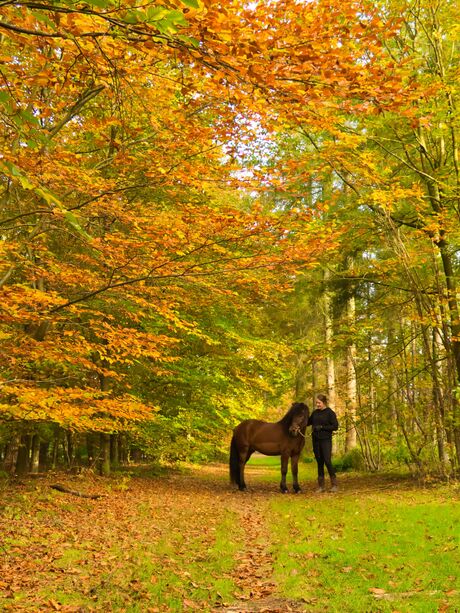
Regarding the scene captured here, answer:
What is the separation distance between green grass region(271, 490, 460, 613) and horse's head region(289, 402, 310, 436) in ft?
8.36

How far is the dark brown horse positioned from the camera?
1175cm

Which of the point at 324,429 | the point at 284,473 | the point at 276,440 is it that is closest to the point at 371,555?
the point at 324,429

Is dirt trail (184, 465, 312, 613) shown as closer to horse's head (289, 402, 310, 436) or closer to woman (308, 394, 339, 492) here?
woman (308, 394, 339, 492)

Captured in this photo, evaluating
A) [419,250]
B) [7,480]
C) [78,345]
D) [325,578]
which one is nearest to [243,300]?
[419,250]

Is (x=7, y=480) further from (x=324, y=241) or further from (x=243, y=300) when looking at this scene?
(x=324, y=241)

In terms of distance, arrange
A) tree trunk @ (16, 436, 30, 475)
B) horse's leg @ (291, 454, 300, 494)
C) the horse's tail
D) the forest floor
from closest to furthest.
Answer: the forest floor → horse's leg @ (291, 454, 300, 494) → the horse's tail → tree trunk @ (16, 436, 30, 475)

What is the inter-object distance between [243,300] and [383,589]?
8.16 metres

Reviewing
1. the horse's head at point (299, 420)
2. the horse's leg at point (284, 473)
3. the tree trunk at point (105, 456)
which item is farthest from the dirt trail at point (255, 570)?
the tree trunk at point (105, 456)

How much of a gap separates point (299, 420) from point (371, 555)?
6041 millimetres

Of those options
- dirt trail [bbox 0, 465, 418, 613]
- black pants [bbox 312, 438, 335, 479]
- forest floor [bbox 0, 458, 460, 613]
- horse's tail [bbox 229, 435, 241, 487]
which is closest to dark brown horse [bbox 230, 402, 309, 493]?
horse's tail [bbox 229, 435, 241, 487]

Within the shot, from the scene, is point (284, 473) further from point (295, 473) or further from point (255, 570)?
point (255, 570)

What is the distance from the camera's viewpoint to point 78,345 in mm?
7988

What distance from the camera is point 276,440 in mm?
12039

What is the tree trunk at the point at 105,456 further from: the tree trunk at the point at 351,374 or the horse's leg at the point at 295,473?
the tree trunk at the point at 351,374
